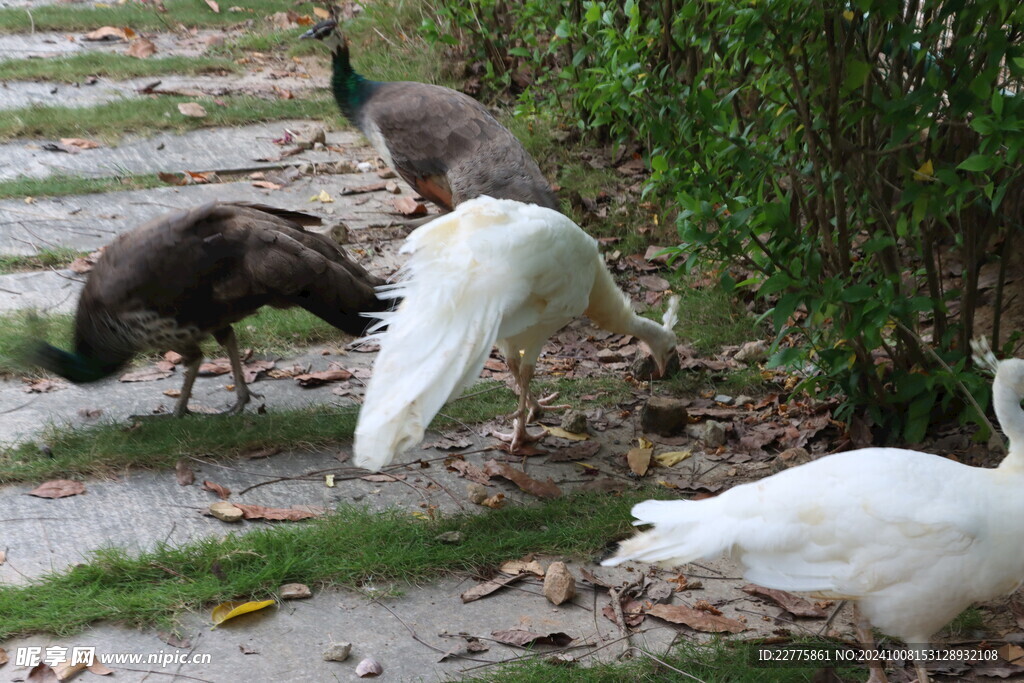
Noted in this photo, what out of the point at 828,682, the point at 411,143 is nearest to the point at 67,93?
the point at 411,143

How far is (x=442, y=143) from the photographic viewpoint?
5934 mm

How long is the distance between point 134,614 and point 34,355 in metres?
1.63

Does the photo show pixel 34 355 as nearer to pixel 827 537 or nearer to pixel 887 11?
pixel 827 537

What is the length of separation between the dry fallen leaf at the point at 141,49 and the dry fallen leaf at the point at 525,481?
22.3 ft

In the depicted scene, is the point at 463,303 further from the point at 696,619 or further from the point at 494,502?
the point at 696,619

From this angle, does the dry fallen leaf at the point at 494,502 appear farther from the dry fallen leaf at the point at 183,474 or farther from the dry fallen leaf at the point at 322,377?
the dry fallen leaf at the point at 322,377

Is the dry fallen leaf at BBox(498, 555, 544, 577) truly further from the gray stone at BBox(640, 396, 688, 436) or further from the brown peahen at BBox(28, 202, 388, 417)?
the brown peahen at BBox(28, 202, 388, 417)

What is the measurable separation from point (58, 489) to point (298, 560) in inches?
41.9

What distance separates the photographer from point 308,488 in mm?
4004

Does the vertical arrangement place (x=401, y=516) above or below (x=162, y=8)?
below

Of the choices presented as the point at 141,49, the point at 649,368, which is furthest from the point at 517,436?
the point at 141,49

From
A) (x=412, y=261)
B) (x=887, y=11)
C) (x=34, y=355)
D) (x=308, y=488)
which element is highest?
(x=887, y=11)

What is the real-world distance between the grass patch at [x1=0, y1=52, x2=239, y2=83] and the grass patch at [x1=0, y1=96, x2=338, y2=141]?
0.77 m

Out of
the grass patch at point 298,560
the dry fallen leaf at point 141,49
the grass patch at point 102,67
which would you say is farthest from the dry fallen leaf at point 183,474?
the dry fallen leaf at point 141,49
